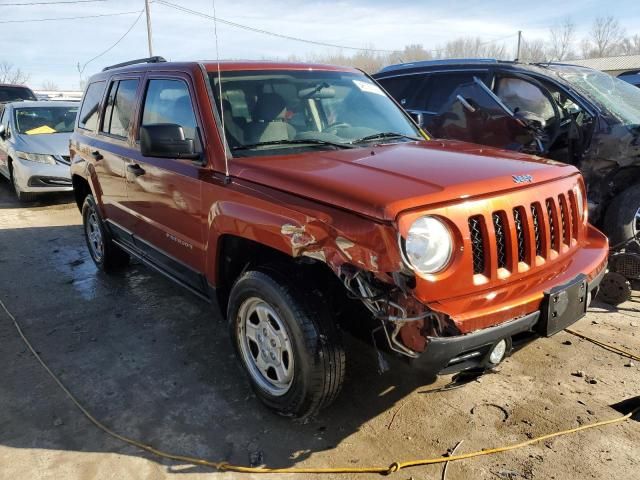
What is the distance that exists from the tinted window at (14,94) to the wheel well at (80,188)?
40.9ft

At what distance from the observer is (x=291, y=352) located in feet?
9.02

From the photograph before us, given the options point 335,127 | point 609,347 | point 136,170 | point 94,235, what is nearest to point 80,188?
point 94,235

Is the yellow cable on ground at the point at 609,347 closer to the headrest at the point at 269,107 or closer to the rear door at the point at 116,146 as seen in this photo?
the headrest at the point at 269,107

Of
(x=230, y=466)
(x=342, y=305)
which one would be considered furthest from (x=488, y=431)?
(x=230, y=466)

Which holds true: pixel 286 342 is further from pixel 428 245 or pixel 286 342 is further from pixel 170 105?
pixel 170 105

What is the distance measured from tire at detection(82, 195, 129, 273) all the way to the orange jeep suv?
132 centimetres

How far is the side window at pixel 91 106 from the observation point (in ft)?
16.6

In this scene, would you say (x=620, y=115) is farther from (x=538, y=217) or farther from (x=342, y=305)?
(x=342, y=305)

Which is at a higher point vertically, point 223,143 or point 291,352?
point 223,143

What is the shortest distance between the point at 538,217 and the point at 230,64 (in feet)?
7.23

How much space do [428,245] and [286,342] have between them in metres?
0.96

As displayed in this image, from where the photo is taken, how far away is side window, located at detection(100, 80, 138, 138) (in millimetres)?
4277

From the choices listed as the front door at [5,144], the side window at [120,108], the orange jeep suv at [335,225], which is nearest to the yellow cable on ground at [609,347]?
the orange jeep suv at [335,225]

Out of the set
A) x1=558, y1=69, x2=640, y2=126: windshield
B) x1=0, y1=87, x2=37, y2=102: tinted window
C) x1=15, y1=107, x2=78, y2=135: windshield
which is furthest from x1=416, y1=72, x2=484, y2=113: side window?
x1=0, y1=87, x2=37, y2=102: tinted window
